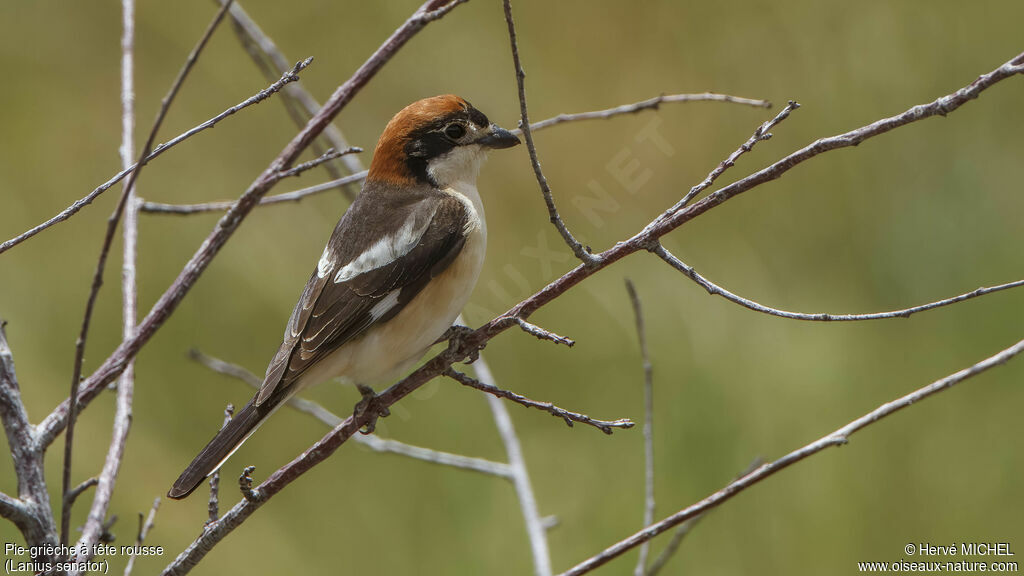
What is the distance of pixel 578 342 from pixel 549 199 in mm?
2728

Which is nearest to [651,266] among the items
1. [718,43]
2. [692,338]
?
[692,338]

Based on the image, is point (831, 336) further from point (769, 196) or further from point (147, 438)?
point (147, 438)

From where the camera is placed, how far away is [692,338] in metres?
4.38

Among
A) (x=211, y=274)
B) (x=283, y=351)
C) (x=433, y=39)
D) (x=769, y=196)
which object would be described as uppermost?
(x=433, y=39)

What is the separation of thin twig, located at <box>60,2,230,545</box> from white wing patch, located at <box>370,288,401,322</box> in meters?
0.61

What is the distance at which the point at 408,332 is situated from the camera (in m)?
2.35

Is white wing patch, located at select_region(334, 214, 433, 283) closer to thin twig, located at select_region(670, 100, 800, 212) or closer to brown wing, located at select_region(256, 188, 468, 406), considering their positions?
brown wing, located at select_region(256, 188, 468, 406)

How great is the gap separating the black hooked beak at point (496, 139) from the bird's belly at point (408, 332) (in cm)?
41

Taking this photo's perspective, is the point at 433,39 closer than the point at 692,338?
No

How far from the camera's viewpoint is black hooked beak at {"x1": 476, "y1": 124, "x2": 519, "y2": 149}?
107 inches

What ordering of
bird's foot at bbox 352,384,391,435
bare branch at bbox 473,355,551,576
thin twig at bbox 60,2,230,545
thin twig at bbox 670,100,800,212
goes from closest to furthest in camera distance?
thin twig at bbox 60,2,230,545
thin twig at bbox 670,100,800,212
bird's foot at bbox 352,384,391,435
bare branch at bbox 473,355,551,576

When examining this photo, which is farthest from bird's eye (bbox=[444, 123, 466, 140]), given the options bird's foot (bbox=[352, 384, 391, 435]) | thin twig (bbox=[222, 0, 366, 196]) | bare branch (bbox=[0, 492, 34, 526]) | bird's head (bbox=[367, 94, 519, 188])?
bare branch (bbox=[0, 492, 34, 526])

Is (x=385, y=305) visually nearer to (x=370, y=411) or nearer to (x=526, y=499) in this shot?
(x=370, y=411)

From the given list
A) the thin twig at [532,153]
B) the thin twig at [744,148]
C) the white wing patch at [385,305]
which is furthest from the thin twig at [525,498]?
the thin twig at [744,148]
